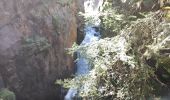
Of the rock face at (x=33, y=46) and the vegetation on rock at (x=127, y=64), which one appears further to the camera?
the rock face at (x=33, y=46)

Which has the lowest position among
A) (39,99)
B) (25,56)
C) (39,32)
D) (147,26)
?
(39,99)

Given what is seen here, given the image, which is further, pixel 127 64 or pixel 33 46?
pixel 33 46

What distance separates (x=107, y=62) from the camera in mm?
6719

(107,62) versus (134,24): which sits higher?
(134,24)

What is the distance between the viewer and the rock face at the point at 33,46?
11484 mm

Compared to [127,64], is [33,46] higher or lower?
lower

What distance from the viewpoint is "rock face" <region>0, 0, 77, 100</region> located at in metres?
11.5

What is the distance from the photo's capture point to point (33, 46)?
11797mm

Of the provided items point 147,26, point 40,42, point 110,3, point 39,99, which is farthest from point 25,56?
point 147,26

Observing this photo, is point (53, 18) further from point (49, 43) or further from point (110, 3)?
point (110, 3)

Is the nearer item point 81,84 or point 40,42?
point 81,84

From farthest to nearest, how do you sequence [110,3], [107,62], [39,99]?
[39,99] < [110,3] < [107,62]

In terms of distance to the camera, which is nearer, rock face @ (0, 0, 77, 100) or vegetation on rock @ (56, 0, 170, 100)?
vegetation on rock @ (56, 0, 170, 100)

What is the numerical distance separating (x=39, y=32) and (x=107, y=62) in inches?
241
